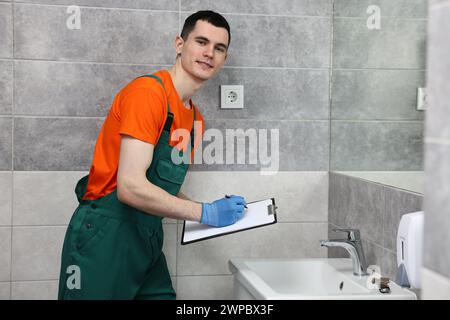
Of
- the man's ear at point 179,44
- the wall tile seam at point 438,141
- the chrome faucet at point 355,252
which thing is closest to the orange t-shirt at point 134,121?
the man's ear at point 179,44

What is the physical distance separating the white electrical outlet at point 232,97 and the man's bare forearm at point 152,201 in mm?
711

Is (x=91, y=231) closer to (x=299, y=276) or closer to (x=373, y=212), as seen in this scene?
(x=299, y=276)

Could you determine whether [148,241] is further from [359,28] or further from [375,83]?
[359,28]

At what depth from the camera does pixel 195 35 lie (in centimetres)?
211

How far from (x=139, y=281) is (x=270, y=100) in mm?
950

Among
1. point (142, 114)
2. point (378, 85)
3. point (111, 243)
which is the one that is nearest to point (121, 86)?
point (142, 114)

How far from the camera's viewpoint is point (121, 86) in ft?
8.00

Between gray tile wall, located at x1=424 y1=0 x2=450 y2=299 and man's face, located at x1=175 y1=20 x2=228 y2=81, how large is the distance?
49.8 inches

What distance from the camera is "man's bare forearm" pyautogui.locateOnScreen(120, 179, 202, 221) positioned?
1.83 m

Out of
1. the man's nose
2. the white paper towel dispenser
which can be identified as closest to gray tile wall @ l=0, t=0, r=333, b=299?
the man's nose

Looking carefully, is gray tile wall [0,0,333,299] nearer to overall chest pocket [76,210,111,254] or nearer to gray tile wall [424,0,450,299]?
overall chest pocket [76,210,111,254]

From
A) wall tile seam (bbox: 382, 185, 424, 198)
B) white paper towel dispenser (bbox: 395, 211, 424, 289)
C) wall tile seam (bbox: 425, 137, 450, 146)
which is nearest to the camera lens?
wall tile seam (bbox: 425, 137, 450, 146)
